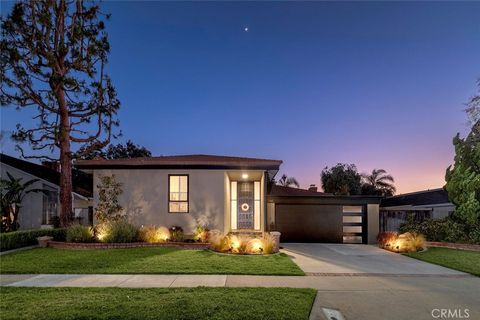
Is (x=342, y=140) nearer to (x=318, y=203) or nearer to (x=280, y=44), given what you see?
(x=318, y=203)

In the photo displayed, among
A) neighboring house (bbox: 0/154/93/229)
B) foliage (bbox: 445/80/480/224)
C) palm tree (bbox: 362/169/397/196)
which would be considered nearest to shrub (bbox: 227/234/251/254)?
foliage (bbox: 445/80/480/224)

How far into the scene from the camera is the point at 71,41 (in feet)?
51.6

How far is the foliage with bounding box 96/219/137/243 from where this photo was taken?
40.8 feet

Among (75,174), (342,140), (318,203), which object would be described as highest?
(342,140)

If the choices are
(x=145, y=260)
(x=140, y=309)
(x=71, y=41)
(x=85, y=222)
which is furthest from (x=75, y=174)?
(x=140, y=309)

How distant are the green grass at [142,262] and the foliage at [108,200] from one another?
2.48 meters

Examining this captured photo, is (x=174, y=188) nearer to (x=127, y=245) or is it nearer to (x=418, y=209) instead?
(x=127, y=245)

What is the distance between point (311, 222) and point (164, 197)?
7366mm

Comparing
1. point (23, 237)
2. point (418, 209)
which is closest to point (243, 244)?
point (23, 237)

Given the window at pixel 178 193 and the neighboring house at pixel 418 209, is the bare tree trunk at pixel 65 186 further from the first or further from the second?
the neighboring house at pixel 418 209

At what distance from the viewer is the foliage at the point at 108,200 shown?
13844mm

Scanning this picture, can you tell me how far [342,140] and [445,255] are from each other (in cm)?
1101

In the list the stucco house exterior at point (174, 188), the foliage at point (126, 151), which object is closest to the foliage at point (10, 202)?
the stucco house exterior at point (174, 188)

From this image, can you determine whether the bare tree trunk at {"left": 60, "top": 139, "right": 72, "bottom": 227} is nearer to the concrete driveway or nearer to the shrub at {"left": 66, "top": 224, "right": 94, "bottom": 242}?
the shrub at {"left": 66, "top": 224, "right": 94, "bottom": 242}
